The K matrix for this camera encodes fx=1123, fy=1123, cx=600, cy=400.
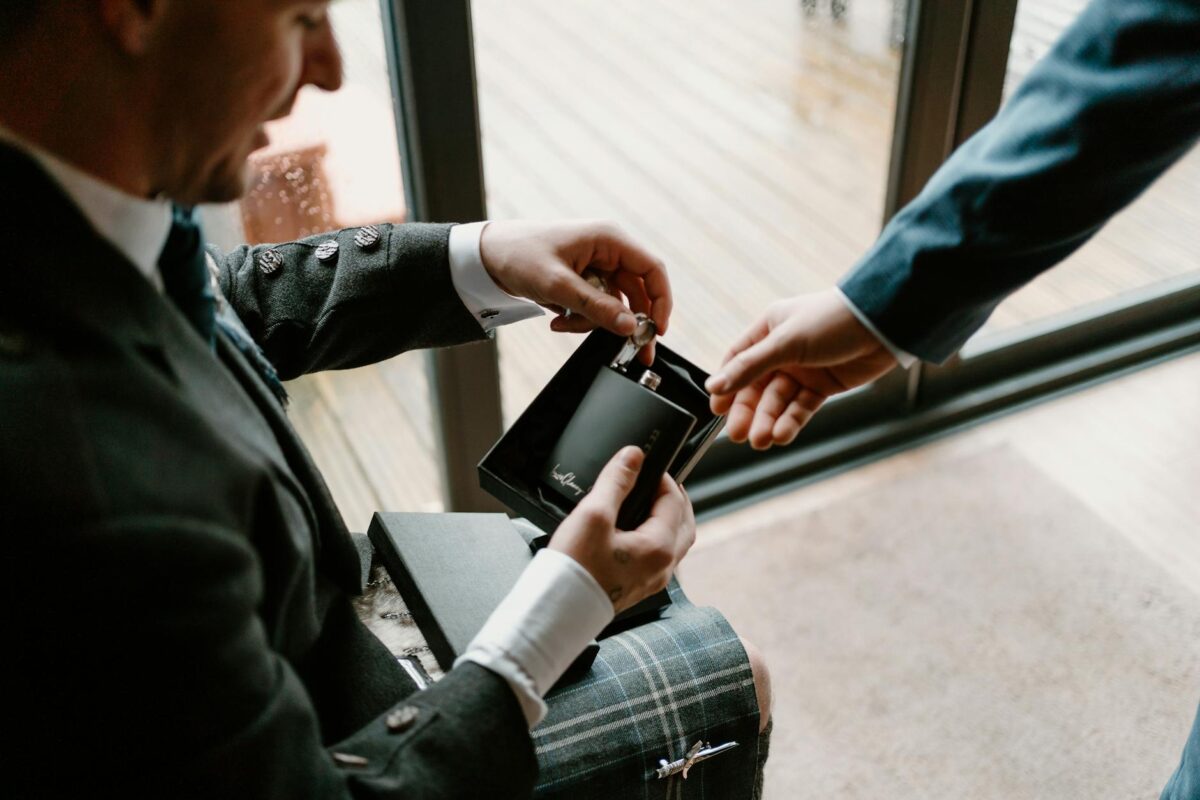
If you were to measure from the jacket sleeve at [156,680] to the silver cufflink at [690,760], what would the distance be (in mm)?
338

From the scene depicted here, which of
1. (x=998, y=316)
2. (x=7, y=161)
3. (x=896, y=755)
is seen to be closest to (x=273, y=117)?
(x=7, y=161)

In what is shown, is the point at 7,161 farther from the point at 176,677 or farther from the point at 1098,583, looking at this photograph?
the point at 1098,583

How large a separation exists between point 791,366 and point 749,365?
0.07 m

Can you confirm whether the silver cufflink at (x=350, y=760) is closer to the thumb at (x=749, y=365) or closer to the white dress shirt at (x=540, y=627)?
the white dress shirt at (x=540, y=627)

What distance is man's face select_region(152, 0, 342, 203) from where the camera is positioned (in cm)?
64

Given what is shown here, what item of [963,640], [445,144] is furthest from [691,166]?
[963,640]

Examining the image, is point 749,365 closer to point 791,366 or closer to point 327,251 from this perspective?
point 791,366

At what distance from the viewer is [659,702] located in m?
0.99

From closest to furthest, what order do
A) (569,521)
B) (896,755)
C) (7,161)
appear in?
1. (7,161)
2. (569,521)
3. (896,755)

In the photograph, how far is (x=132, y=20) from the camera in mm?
619

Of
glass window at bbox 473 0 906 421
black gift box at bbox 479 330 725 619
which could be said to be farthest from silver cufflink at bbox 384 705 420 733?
glass window at bbox 473 0 906 421

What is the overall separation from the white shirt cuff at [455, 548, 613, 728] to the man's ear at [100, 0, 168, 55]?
0.45m

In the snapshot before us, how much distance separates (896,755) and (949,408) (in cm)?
83

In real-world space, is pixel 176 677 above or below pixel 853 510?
above
